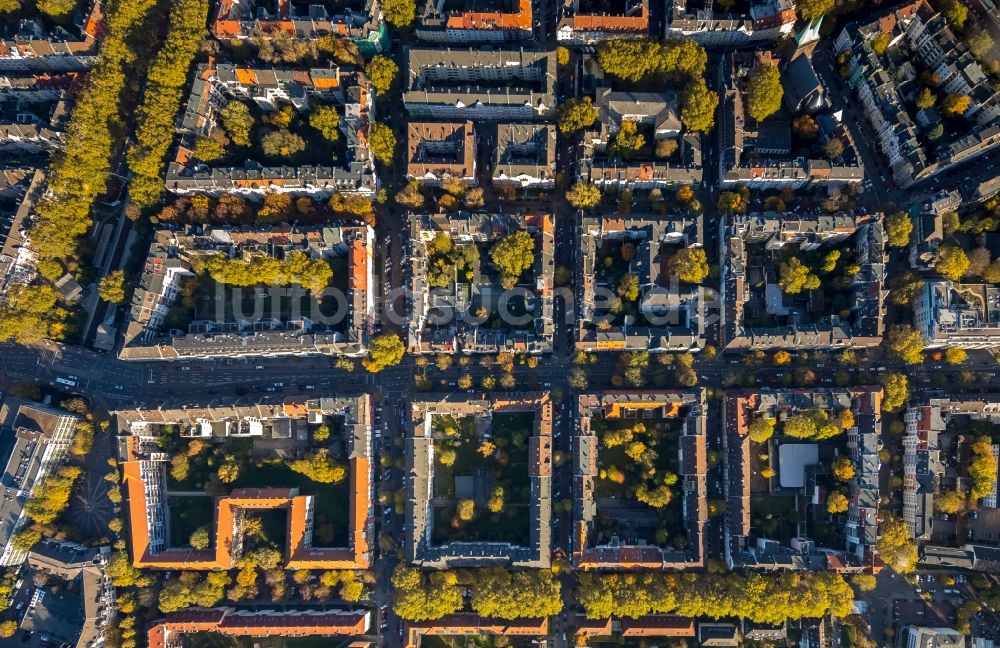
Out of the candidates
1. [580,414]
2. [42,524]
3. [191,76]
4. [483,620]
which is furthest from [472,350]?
[42,524]

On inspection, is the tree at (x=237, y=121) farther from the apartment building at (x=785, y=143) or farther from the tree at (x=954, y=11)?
the tree at (x=954, y=11)

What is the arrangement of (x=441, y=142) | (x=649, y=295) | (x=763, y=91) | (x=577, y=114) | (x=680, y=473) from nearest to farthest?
(x=763, y=91), (x=577, y=114), (x=649, y=295), (x=680, y=473), (x=441, y=142)

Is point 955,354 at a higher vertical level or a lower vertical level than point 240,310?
lower

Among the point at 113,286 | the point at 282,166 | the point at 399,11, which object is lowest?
the point at 113,286

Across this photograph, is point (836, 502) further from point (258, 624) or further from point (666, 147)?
point (258, 624)

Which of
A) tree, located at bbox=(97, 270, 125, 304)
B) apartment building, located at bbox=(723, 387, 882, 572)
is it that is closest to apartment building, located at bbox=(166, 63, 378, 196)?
tree, located at bbox=(97, 270, 125, 304)

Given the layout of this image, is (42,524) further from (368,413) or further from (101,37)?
(101,37)

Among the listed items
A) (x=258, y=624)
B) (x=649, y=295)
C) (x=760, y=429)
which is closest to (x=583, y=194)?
(x=649, y=295)
